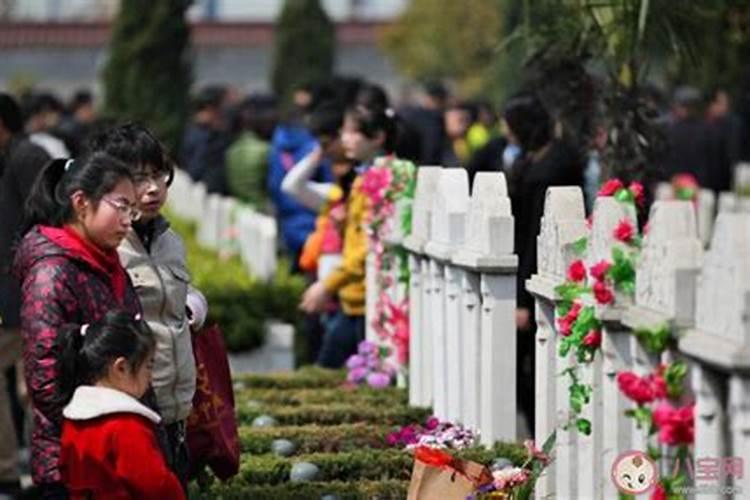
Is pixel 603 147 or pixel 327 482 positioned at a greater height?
pixel 603 147

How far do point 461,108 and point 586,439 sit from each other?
16.2 metres

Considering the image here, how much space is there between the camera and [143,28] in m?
32.1

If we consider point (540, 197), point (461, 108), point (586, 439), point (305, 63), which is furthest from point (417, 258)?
point (305, 63)

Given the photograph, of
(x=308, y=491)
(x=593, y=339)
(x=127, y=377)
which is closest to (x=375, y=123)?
(x=308, y=491)

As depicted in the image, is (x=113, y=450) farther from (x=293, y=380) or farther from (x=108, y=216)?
Answer: (x=293, y=380)

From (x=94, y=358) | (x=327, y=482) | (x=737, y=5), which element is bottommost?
(x=327, y=482)

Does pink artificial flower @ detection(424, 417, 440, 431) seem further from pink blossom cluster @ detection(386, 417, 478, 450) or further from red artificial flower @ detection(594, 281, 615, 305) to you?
red artificial flower @ detection(594, 281, 615, 305)

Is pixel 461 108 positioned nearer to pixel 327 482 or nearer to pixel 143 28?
pixel 143 28

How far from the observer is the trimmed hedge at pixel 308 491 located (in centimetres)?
928

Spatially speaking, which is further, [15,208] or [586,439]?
[15,208]

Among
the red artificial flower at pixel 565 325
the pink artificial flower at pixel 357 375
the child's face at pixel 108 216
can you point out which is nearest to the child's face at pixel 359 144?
the pink artificial flower at pixel 357 375

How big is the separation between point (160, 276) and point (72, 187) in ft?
1.83

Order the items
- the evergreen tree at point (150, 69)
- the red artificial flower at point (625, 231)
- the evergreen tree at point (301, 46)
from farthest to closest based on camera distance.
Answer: the evergreen tree at point (301, 46), the evergreen tree at point (150, 69), the red artificial flower at point (625, 231)

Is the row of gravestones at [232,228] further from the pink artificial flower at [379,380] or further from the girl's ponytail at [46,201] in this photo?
the girl's ponytail at [46,201]
